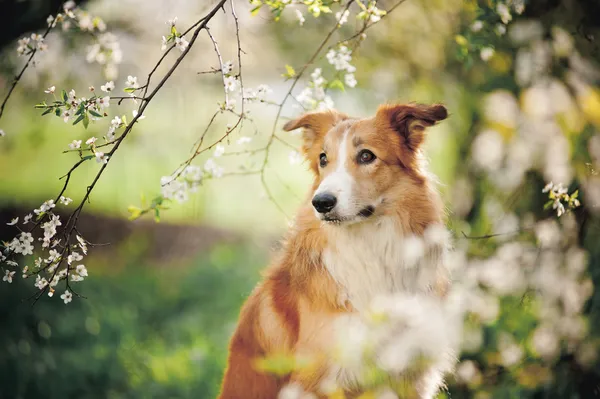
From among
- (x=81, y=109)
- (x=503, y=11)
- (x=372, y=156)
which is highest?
(x=81, y=109)

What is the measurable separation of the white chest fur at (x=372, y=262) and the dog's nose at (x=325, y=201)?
0.32 m

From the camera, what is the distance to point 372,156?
138 inches

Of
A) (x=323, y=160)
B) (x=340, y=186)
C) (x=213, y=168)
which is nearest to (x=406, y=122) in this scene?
(x=323, y=160)

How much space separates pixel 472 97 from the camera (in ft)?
17.1

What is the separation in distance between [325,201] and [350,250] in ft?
1.54

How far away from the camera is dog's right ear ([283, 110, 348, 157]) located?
3691 mm

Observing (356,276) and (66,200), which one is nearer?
(66,200)

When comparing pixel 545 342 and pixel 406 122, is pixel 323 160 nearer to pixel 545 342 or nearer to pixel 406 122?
pixel 406 122

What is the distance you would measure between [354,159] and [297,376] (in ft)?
4.21

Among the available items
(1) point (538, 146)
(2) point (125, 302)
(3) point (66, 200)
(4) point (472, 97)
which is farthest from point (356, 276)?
(2) point (125, 302)

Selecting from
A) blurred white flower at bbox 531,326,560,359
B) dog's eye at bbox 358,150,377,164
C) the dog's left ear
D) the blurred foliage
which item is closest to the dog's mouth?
dog's eye at bbox 358,150,377,164

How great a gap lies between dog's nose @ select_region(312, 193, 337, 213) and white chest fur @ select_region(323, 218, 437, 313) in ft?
1.07

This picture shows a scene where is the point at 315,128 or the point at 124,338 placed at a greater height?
the point at 315,128

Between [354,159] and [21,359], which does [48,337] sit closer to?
[21,359]
